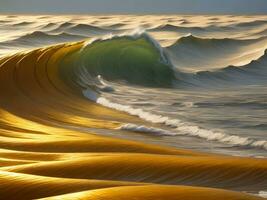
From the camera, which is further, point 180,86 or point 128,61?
point 128,61

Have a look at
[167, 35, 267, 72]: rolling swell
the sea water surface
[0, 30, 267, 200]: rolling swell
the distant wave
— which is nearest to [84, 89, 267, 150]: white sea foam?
the sea water surface

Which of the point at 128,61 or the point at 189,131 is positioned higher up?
the point at 128,61

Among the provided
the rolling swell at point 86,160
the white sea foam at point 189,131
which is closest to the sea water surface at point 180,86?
the white sea foam at point 189,131

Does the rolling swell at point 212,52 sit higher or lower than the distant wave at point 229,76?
higher

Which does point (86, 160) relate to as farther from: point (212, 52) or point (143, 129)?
point (212, 52)

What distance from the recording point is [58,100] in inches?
256

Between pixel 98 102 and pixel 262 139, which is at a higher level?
pixel 98 102

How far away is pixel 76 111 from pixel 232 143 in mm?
1958

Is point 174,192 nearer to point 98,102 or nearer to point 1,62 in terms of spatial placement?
point 98,102

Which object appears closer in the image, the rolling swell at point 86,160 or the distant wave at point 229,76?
the rolling swell at point 86,160

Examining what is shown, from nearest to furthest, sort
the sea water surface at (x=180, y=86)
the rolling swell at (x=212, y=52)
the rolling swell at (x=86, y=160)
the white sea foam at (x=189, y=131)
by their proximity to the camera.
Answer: the rolling swell at (x=86, y=160) → the white sea foam at (x=189, y=131) → the sea water surface at (x=180, y=86) → the rolling swell at (x=212, y=52)

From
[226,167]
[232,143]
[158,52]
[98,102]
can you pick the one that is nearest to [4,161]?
[226,167]

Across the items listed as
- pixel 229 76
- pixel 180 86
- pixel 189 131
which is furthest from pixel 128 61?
pixel 189 131

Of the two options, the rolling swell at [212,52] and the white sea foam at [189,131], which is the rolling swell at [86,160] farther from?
the rolling swell at [212,52]
